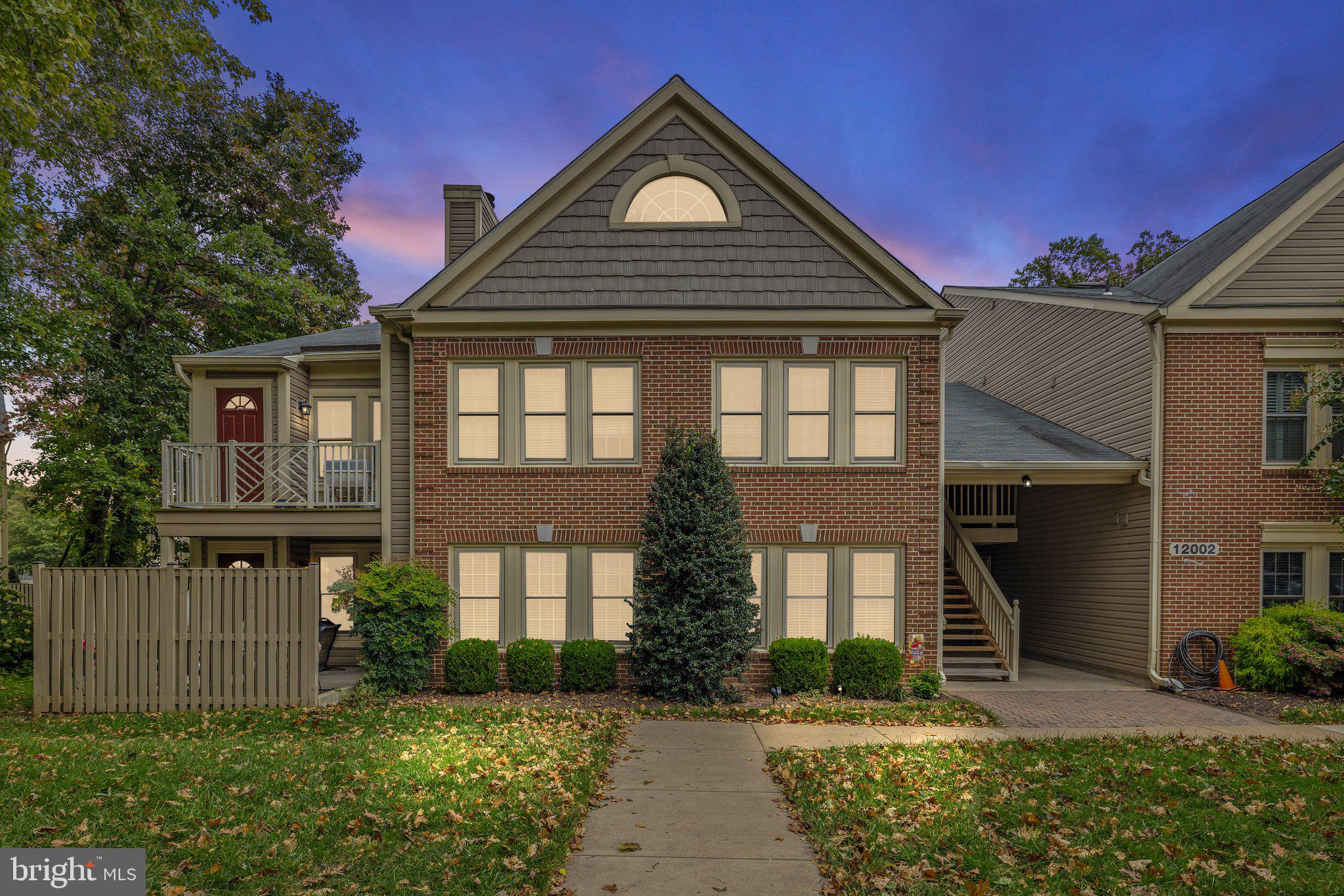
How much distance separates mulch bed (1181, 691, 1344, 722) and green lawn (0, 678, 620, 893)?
8990mm

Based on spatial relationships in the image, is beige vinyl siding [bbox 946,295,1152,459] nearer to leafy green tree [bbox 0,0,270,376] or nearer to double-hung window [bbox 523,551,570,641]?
double-hung window [bbox 523,551,570,641]

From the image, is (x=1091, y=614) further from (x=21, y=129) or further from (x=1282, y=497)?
(x=21, y=129)

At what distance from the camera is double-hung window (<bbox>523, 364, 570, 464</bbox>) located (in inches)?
480

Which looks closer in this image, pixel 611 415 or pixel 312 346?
pixel 611 415

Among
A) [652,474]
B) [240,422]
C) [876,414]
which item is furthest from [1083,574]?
[240,422]

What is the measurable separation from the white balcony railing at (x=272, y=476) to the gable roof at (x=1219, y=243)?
14.2m

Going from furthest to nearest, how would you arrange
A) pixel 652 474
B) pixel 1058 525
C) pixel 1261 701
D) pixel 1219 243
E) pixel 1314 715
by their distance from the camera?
pixel 1058 525
pixel 1219 243
pixel 652 474
pixel 1261 701
pixel 1314 715

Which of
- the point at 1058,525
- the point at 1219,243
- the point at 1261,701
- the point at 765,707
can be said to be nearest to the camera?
the point at 765,707

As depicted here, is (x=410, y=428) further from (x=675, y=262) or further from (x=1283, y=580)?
(x=1283, y=580)

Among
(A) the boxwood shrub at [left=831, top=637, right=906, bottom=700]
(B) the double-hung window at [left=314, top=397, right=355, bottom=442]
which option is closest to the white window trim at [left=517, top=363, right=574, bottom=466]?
(B) the double-hung window at [left=314, top=397, right=355, bottom=442]

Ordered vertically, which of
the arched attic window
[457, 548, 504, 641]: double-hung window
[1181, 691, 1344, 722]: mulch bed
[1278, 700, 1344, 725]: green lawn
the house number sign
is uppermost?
the arched attic window

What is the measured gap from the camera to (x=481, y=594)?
12.1 meters

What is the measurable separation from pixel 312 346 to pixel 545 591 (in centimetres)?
699

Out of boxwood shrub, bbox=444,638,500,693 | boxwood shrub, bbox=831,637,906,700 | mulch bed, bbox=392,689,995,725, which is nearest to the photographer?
mulch bed, bbox=392,689,995,725
